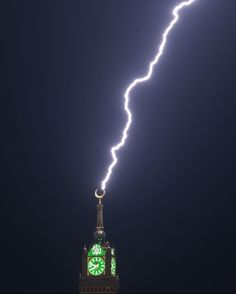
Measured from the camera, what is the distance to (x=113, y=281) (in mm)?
80688

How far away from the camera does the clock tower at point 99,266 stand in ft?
253

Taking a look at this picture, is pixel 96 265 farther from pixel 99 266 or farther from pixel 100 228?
pixel 100 228

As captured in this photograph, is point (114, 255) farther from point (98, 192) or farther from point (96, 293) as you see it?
point (98, 192)

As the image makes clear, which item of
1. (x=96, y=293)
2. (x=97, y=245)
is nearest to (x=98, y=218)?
(x=97, y=245)

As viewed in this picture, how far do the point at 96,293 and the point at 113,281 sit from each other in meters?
3.21

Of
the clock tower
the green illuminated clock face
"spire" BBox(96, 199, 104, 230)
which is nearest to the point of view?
the clock tower

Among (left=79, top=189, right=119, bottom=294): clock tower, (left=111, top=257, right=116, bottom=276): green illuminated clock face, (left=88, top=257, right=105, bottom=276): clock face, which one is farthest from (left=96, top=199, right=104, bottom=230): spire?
(left=111, top=257, right=116, bottom=276): green illuminated clock face

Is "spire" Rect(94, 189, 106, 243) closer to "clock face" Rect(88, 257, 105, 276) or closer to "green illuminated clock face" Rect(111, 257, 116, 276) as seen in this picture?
"clock face" Rect(88, 257, 105, 276)

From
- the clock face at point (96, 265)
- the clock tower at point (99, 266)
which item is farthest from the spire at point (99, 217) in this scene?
the clock face at point (96, 265)

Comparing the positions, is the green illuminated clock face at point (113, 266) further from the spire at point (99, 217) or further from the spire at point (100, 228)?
the spire at point (99, 217)

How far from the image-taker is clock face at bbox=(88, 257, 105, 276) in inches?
3068

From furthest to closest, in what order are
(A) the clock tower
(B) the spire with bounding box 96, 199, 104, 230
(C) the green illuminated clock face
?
(B) the spire with bounding box 96, 199, 104, 230
(C) the green illuminated clock face
(A) the clock tower

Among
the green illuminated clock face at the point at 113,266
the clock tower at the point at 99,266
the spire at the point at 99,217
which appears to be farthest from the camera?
the spire at the point at 99,217

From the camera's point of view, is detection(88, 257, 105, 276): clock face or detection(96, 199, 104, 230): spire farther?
detection(96, 199, 104, 230): spire
